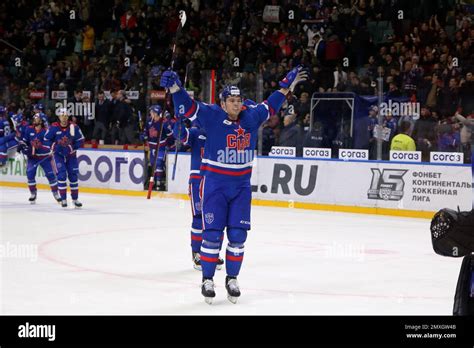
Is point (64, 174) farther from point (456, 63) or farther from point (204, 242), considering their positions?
point (204, 242)

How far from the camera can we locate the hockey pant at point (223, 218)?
7512mm

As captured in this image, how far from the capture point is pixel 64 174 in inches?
633

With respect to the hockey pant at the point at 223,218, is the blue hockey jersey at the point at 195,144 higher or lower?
higher

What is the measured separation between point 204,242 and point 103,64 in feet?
47.7

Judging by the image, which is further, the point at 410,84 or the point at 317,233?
the point at 410,84

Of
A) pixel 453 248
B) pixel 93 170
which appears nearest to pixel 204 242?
pixel 453 248

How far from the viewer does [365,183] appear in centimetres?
1554

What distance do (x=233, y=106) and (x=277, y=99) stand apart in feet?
2.01

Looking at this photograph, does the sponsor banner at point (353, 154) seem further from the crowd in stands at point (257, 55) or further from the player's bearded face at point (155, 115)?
the player's bearded face at point (155, 115)

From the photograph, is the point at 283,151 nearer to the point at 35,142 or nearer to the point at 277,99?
the point at 35,142

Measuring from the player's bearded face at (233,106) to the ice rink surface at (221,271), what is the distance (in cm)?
153

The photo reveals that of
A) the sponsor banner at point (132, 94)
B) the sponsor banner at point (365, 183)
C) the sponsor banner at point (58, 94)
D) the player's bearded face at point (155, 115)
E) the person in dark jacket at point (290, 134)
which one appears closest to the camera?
the sponsor banner at point (365, 183)

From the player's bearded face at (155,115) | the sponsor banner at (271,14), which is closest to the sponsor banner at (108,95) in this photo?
the player's bearded face at (155,115)

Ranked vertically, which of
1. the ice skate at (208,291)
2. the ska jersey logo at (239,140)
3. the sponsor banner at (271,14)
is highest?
the sponsor banner at (271,14)
